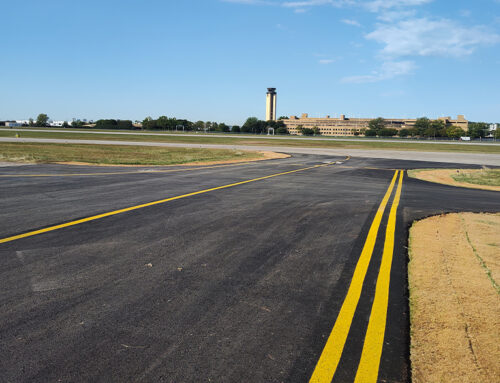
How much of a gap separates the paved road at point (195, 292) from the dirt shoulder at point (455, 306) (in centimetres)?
15

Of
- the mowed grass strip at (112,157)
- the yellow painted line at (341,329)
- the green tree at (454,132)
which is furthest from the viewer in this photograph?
the green tree at (454,132)

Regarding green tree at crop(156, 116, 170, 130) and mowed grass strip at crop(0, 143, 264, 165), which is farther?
green tree at crop(156, 116, 170, 130)

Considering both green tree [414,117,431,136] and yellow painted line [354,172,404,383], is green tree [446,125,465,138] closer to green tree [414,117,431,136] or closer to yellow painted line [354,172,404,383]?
green tree [414,117,431,136]

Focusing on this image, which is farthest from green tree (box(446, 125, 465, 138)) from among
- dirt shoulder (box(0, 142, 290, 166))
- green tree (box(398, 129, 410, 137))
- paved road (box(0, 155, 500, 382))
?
paved road (box(0, 155, 500, 382))

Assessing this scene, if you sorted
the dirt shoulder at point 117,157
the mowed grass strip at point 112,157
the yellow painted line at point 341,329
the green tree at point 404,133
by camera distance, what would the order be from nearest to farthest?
the yellow painted line at point 341,329 < the dirt shoulder at point 117,157 < the mowed grass strip at point 112,157 < the green tree at point 404,133

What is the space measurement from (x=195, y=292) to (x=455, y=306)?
8.54ft

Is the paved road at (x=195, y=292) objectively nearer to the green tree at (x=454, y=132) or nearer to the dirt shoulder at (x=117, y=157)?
the dirt shoulder at (x=117, y=157)

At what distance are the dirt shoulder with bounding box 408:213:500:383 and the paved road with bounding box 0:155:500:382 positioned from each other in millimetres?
153

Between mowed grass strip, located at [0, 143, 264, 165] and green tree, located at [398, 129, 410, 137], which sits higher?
green tree, located at [398, 129, 410, 137]

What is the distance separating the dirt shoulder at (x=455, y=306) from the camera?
2.69 meters

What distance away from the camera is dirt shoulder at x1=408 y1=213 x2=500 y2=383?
2.69 m

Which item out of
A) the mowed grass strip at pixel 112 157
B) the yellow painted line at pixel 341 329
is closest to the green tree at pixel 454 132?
the mowed grass strip at pixel 112 157

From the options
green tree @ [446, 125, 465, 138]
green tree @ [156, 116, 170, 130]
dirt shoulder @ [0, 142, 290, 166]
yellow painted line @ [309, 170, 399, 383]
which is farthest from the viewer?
green tree @ [156, 116, 170, 130]

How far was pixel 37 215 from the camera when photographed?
689 centimetres
